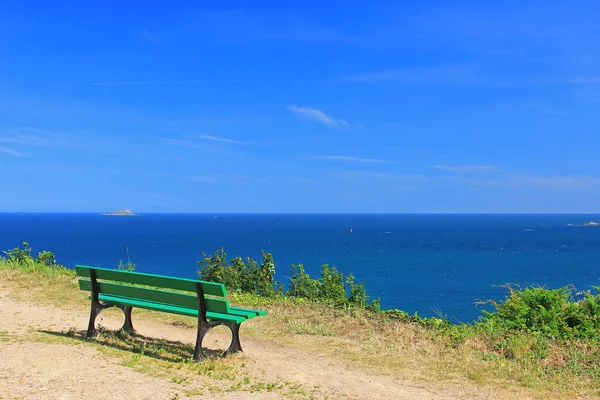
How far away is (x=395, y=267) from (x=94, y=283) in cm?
5896

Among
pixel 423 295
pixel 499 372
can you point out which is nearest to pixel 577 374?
pixel 499 372

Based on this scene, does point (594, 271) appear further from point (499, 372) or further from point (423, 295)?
point (499, 372)

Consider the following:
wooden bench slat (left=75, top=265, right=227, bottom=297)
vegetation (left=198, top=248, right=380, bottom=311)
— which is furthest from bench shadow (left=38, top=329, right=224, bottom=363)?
vegetation (left=198, top=248, right=380, bottom=311)

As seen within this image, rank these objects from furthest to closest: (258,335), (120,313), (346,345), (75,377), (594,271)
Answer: (594,271)
(120,313)
(258,335)
(346,345)
(75,377)

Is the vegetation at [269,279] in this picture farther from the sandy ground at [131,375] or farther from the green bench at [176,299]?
the sandy ground at [131,375]

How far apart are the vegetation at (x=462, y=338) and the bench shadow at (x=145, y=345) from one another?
0.43ft

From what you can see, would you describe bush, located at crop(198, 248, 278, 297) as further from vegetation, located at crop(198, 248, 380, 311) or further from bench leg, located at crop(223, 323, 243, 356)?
bench leg, located at crop(223, 323, 243, 356)

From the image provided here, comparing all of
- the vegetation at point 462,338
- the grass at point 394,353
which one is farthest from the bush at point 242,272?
the grass at point 394,353

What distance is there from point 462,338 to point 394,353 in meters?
1.14

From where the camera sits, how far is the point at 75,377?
582cm

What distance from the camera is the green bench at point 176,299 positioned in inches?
258

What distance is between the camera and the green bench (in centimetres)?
656

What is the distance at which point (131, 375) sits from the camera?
5.99 m

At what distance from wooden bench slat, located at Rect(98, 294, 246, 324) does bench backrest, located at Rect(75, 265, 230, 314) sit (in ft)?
0.19
